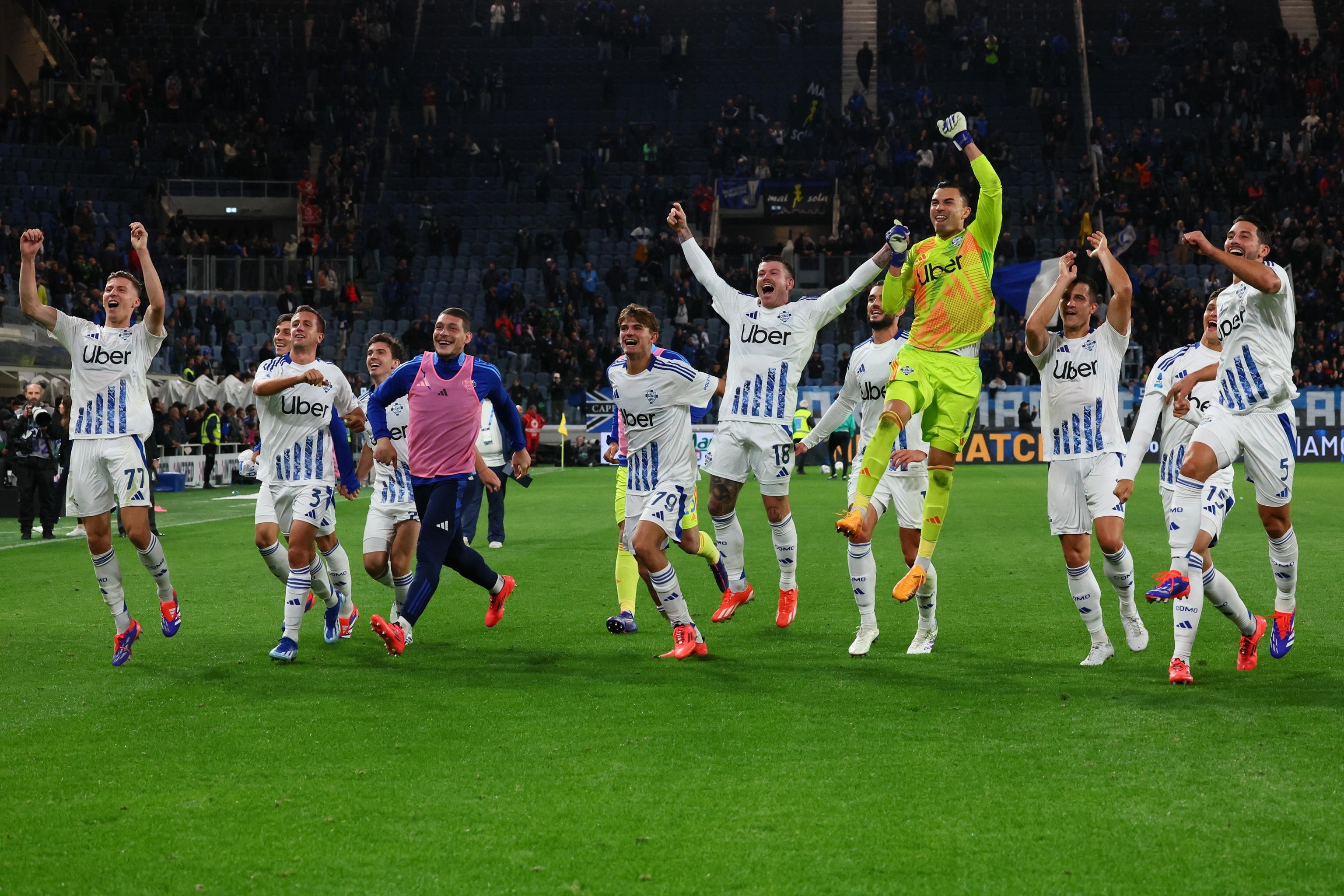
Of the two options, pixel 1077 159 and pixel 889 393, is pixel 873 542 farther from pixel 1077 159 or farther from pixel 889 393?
pixel 1077 159

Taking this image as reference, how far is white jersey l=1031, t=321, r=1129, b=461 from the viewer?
7723mm

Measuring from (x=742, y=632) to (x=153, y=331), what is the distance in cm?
451

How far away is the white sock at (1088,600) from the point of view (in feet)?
25.1

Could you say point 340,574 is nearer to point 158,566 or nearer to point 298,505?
point 298,505

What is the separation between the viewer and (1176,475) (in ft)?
29.4

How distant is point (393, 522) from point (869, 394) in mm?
3692

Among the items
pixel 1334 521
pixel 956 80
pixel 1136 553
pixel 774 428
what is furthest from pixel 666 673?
pixel 956 80

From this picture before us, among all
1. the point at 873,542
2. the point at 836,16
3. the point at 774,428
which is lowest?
the point at 873,542

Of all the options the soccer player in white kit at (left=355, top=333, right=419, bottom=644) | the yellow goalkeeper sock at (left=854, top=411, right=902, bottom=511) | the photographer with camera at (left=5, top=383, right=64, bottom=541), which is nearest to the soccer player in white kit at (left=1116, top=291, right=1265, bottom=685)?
the yellow goalkeeper sock at (left=854, top=411, right=902, bottom=511)

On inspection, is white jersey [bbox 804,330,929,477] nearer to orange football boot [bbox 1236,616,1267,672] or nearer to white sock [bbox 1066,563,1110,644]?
white sock [bbox 1066,563,1110,644]

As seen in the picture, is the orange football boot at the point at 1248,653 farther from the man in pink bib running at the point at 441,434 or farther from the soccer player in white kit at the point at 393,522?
the soccer player in white kit at the point at 393,522

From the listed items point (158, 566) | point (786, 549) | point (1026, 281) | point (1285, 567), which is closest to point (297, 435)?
point (158, 566)

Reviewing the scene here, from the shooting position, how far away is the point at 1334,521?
16766mm

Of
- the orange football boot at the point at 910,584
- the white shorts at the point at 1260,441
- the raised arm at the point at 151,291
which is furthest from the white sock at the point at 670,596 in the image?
the raised arm at the point at 151,291
